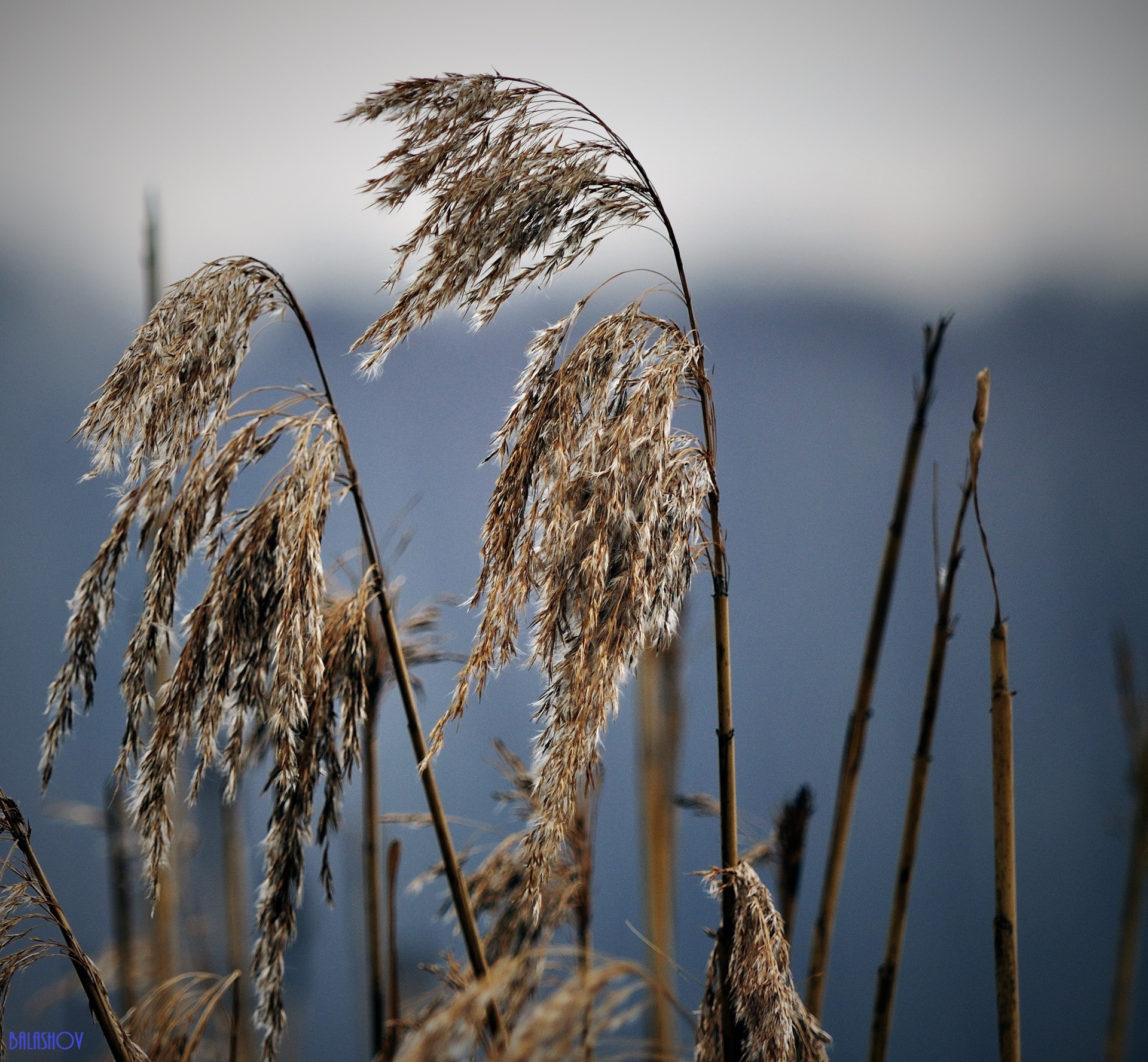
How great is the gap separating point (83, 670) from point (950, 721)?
35.4ft

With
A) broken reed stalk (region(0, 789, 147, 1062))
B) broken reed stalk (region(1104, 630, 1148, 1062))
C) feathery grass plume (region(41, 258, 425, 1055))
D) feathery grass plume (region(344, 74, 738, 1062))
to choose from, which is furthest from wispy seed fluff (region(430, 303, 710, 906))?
broken reed stalk (region(1104, 630, 1148, 1062))

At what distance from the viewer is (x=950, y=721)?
993cm

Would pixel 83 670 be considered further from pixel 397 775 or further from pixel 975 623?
pixel 975 623

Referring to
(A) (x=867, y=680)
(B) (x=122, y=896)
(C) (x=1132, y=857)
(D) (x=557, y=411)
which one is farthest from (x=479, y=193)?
(C) (x=1132, y=857)

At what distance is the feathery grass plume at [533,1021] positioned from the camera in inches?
22.5

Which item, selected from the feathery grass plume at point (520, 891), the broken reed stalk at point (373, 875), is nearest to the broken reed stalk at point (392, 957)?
the broken reed stalk at point (373, 875)

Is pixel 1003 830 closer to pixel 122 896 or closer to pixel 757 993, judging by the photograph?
pixel 757 993

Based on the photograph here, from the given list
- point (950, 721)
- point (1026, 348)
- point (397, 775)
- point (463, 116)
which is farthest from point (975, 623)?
point (463, 116)

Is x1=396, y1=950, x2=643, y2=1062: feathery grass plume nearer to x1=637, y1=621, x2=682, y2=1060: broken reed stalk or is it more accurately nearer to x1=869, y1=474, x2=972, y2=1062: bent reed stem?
x1=869, y1=474, x2=972, y2=1062: bent reed stem

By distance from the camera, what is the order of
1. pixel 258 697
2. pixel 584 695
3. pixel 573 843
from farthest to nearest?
pixel 573 843, pixel 258 697, pixel 584 695

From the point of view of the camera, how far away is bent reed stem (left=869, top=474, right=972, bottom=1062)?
0.87 meters

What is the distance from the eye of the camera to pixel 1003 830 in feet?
2.76

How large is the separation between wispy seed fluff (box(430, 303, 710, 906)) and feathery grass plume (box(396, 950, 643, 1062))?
0.32ft

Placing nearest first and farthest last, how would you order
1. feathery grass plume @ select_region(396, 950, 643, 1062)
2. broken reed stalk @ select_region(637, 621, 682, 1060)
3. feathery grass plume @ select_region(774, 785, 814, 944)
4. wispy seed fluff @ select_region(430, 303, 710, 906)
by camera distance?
1. feathery grass plume @ select_region(396, 950, 643, 1062)
2. wispy seed fluff @ select_region(430, 303, 710, 906)
3. feathery grass plume @ select_region(774, 785, 814, 944)
4. broken reed stalk @ select_region(637, 621, 682, 1060)
